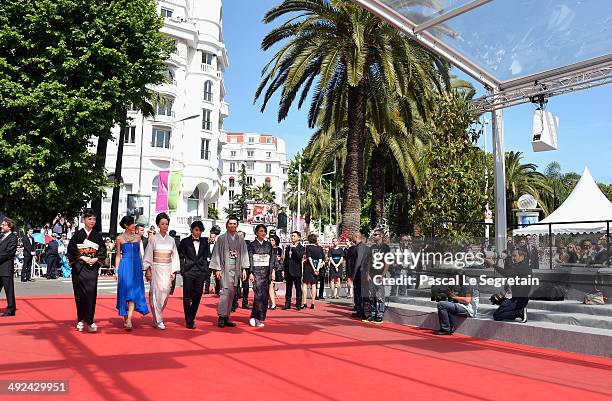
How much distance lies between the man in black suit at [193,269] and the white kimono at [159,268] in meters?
0.29

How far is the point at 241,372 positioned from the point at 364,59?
517 inches

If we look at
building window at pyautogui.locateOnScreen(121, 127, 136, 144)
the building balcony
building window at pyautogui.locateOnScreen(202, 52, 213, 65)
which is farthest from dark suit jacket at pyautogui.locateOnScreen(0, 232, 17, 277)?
the building balcony

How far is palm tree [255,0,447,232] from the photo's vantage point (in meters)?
18.0

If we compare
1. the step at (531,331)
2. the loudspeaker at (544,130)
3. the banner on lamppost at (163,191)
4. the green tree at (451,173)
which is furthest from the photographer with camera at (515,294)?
the banner on lamppost at (163,191)

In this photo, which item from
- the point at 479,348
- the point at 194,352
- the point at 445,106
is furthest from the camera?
the point at 445,106

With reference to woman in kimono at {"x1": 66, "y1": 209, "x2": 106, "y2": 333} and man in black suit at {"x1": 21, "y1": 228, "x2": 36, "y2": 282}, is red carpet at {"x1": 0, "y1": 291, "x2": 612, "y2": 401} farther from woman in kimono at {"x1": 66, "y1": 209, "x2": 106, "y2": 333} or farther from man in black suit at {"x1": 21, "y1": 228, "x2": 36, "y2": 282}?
man in black suit at {"x1": 21, "y1": 228, "x2": 36, "y2": 282}

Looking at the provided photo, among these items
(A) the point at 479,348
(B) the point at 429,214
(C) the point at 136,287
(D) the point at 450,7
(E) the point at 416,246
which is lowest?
(A) the point at 479,348

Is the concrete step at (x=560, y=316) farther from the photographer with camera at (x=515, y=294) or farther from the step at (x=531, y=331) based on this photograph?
the photographer with camera at (x=515, y=294)

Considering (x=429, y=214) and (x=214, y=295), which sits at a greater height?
(x=429, y=214)

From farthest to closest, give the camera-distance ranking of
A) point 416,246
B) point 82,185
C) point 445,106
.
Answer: point 82,185 → point 445,106 → point 416,246

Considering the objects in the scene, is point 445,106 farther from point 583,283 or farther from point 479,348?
point 479,348

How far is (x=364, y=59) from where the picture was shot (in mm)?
17594

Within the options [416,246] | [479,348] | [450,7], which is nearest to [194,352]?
[479,348]

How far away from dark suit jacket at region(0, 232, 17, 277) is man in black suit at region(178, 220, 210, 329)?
3551 mm
